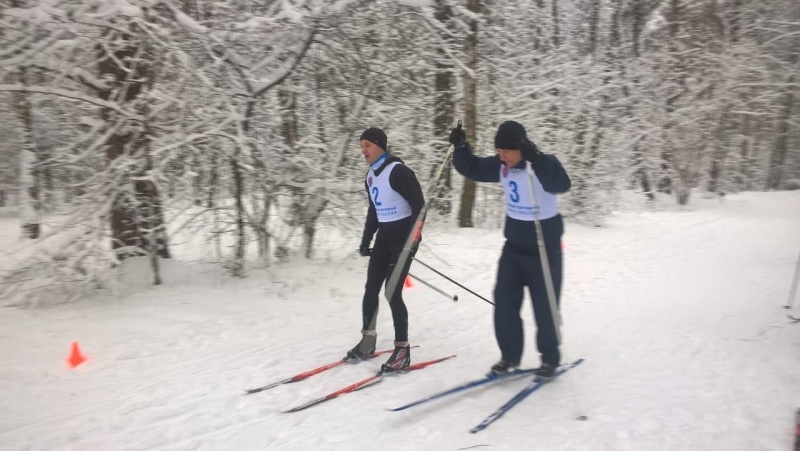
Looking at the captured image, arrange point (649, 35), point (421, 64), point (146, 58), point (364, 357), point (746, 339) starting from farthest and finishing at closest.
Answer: point (649, 35) < point (421, 64) < point (146, 58) < point (746, 339) < point (364, 357)

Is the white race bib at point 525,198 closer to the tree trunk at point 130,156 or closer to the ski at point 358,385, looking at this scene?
the ski at point 358,385

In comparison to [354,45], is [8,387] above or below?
below

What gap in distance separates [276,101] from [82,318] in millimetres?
3421

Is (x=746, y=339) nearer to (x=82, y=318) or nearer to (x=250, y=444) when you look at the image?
(x=250, y=444)

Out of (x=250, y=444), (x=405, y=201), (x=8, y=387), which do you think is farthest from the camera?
(x=405, y=201)

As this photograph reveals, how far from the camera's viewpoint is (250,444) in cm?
339

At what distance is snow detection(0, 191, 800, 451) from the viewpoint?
3.45 m

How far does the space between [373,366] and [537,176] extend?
7.09 feet

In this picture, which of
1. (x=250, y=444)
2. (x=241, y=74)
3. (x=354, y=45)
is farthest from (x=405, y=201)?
(x=354, y=45)

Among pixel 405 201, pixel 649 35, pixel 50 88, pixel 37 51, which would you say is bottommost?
pixel 405 201

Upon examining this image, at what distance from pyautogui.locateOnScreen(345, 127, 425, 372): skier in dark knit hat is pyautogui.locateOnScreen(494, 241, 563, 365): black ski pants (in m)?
0.79

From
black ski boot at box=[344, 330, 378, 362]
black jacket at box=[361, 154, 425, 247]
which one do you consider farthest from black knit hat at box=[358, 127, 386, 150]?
black ski boot at box=[344, 330, 378, 362]

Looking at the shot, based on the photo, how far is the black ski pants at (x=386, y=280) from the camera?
176 inches

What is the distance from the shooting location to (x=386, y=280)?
178 inches
